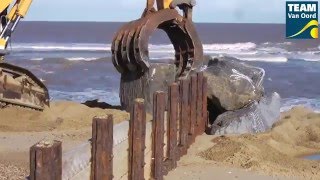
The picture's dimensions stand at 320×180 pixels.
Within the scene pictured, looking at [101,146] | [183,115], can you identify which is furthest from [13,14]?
[101,146]

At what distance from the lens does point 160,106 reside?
6.81m

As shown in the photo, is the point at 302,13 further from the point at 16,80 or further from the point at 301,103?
the point at 16,80

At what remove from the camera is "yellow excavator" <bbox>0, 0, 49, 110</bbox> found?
38.1 ft

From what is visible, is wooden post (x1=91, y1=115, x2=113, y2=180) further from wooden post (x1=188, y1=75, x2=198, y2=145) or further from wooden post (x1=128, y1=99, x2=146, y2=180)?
wooden post (x1=188, y1=75, x2=198, y2=145)

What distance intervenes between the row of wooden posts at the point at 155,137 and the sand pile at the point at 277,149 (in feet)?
1.84

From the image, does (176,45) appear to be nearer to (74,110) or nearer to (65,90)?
(74,110)

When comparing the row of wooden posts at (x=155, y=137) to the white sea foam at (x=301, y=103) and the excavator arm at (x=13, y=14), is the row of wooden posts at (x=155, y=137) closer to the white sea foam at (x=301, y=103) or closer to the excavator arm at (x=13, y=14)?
the excavator arm at (x=13, y=14)

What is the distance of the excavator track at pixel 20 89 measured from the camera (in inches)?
455

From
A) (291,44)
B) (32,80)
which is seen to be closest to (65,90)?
(32,80)

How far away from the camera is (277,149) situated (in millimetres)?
9500

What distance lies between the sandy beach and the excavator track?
6.7 inches

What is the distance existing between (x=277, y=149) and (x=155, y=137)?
3353mm

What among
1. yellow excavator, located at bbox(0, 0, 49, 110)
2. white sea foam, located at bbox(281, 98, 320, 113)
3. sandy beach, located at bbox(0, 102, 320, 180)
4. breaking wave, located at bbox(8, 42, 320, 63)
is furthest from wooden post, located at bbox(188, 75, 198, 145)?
breaking wave, located at bbox(8, 42, 320, 63)

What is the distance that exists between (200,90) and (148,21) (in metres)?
1.87
